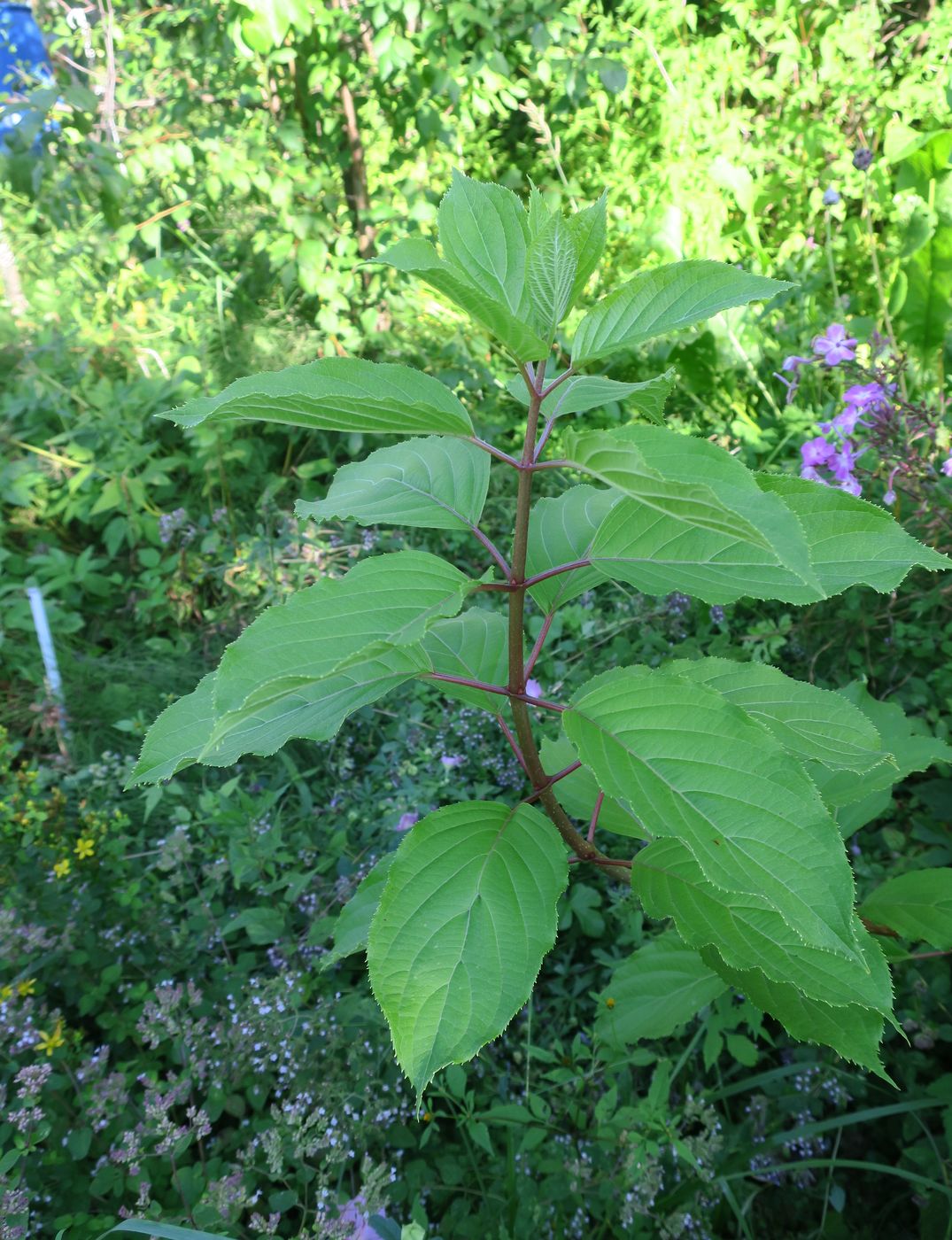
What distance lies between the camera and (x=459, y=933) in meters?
0.78

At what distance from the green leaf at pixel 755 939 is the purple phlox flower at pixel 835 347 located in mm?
1521

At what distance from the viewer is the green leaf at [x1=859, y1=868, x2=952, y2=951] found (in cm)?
107

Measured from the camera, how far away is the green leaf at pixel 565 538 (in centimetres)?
94

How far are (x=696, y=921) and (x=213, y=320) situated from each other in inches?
137

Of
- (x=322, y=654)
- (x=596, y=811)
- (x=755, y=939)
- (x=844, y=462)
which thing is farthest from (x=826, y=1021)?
(x=844, y=462)

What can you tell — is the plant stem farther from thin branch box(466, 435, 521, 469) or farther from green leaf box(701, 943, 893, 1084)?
green leaf box(701, 943, 893, 1084)

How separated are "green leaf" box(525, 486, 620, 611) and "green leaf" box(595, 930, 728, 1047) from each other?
0.59 metres

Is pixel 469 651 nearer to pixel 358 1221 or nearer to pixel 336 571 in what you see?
pixel 358 1221

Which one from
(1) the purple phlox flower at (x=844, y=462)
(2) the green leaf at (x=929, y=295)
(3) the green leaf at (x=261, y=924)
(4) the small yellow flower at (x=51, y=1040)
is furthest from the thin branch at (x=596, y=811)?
(2) the green leaf at (x=929, y=295)

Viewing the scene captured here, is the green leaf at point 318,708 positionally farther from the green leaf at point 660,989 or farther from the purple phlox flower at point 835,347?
the purple phlox flower at point 835,347

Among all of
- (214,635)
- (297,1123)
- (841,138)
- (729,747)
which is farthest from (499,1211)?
(841,138)

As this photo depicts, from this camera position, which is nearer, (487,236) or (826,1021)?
(487,236)

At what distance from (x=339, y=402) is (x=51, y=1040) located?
126cm

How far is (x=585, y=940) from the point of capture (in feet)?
6.29
